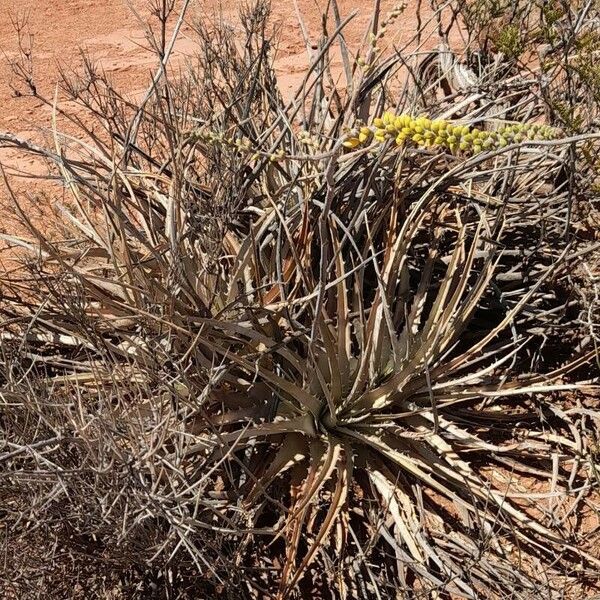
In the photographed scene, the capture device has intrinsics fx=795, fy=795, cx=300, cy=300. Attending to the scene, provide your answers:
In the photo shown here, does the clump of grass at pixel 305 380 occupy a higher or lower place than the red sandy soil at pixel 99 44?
lower

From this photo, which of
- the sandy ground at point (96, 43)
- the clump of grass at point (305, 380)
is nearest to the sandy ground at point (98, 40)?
the sandy ground at point (96, 43)

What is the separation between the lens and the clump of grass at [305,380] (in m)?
1.97

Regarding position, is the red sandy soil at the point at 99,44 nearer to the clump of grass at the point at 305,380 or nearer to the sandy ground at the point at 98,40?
the sandy ground at the point at 98,40

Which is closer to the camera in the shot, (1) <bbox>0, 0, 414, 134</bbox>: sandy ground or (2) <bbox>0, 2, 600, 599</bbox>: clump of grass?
(2) <bbox>0, 2, 600, 599</bbox>: clump of grass

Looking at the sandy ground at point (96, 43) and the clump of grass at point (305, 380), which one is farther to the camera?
the sandy ground at point (96, 43)

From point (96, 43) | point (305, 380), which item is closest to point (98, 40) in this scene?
point (96, 43)

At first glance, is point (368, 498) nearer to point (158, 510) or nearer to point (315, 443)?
point (315, 443)

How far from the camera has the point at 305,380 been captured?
2432 millimetres

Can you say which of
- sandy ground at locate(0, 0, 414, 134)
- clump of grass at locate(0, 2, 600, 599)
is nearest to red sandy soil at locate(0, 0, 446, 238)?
sandy ground at locate(0, 0, 414, 134)

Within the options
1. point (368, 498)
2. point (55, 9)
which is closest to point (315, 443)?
point (368, 498)

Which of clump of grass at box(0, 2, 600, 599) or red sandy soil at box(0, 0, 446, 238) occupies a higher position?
red sandy soil at box(0, 0, 446, 238)

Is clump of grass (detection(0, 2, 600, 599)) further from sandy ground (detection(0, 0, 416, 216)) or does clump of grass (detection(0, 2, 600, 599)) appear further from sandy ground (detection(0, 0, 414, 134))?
sandy ground (detection(0, 0, 414, 134))

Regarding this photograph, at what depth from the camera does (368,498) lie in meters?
2.44

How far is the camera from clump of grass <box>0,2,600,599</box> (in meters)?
1.97
